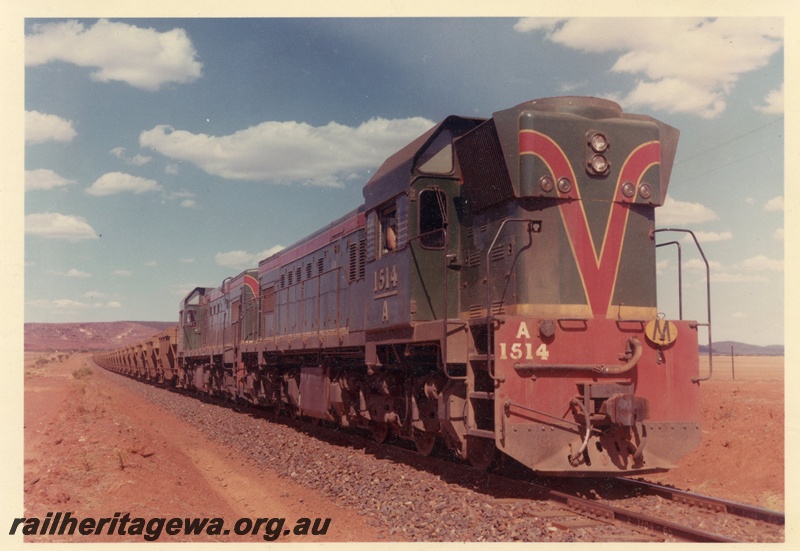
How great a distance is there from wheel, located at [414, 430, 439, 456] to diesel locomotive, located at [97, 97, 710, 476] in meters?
0.03

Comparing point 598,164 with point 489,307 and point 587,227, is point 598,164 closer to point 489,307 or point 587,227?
point 587,227

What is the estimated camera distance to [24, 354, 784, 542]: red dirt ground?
739 cm

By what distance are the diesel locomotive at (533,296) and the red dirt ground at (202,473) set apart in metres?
1.96

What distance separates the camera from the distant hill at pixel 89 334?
162 m

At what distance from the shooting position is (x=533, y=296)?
301 inches

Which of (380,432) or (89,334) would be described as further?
(89,334)

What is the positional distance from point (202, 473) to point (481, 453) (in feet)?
16.3

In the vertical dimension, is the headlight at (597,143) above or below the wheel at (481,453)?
above

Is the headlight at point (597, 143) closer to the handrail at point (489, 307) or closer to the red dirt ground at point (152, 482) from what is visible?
the handrail at point (489, 307)

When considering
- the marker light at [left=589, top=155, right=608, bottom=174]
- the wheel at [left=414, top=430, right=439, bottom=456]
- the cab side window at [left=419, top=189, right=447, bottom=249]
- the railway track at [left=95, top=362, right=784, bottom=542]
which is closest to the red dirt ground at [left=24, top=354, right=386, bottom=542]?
the railway track at [left=95, top=362, right=784, bottom=542]

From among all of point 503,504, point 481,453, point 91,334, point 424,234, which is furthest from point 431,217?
point 91,334

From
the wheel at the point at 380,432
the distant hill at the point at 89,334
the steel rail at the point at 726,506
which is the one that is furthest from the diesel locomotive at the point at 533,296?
the distant hill at the point at 89,334
